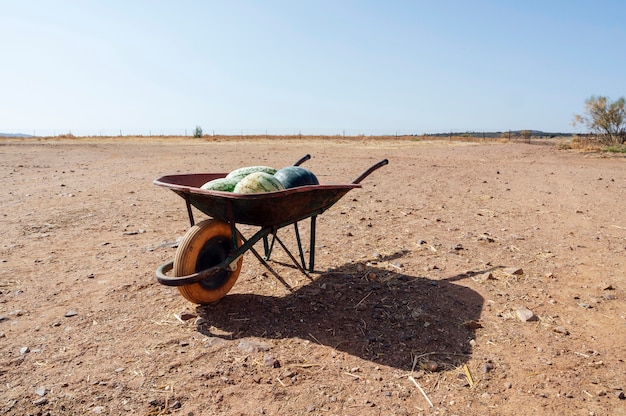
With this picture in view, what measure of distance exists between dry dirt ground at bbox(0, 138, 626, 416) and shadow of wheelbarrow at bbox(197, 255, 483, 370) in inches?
0.6

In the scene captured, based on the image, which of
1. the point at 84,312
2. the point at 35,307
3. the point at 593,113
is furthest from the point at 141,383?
the point at 593,113

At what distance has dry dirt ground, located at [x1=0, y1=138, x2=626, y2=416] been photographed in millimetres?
2447

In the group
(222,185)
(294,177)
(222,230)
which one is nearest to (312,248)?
(294,177)

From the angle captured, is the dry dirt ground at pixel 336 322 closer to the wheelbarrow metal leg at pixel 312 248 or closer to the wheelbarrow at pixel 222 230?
the wheelbarrow metal leg at pixel 312 248

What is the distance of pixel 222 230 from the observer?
3.58 metres

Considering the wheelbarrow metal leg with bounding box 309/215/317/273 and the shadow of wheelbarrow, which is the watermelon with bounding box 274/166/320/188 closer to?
the wheelbarrow metal leg with bounding box 309/215/317/273

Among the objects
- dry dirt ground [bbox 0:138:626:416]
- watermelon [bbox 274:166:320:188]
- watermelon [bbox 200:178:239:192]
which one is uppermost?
watermelon [bbox 274:166:320:188]

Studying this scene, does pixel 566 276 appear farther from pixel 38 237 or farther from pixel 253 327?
pixel 38 237

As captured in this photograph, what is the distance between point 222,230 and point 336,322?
120 cm

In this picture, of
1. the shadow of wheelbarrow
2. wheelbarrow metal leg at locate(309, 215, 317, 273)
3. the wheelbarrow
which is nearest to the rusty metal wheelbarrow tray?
the wheelbarrow

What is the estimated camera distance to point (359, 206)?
7.25 m

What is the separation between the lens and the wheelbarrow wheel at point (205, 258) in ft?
10.7

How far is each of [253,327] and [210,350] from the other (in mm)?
425

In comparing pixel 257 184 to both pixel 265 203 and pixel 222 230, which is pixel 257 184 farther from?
pixel 222 230
